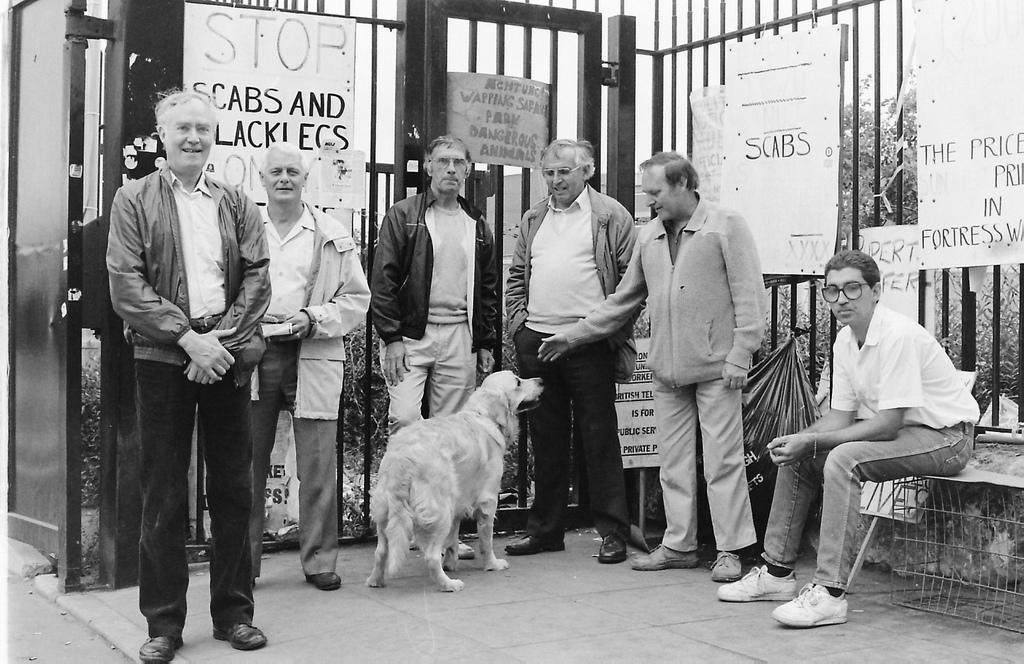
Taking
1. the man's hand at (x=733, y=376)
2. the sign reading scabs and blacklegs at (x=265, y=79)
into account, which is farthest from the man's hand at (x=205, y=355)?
the man's hand at (x=733, y=376)

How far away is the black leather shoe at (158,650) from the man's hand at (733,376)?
9.13 ft

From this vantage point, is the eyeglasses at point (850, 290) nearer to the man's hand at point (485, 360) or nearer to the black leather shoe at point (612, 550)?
the black leather shoe at point (612, 550)

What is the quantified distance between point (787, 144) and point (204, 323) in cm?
332

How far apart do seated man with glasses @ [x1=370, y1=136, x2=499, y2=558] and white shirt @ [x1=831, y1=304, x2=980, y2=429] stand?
2.14 meters

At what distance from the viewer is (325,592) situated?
520cm

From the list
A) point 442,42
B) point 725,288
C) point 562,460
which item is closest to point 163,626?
point 562,460

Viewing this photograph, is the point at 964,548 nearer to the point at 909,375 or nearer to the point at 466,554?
the point at 909,375

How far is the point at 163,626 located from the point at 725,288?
303 centimetres

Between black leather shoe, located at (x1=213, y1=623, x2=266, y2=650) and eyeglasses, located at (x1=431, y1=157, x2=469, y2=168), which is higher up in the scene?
eyeglasses, located at (x1=431, y1=157, x2=469, y2=168)

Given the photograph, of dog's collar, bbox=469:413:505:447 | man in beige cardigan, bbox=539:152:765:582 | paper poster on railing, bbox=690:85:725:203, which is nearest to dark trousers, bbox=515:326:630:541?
man in beige cardigan, bbox=539:152:765:582

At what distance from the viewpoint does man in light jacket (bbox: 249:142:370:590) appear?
516 cm

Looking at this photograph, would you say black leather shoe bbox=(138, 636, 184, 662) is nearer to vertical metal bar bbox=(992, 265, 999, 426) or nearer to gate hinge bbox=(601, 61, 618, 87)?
vertical metal bar bbox=(992, 265, 999, 426)

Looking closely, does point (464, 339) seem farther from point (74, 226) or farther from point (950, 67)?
point (950, 67)

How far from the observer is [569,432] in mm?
6105
